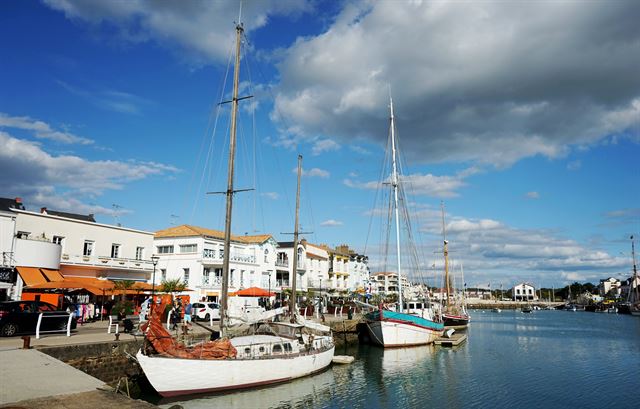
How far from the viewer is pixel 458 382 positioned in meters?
27.0

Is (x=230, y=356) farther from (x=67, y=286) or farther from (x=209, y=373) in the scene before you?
(x=67, y=286)

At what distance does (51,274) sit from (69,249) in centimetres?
574

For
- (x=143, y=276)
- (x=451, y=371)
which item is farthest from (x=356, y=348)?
(x=143, y=276)

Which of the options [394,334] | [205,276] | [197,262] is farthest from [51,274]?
[394,334]

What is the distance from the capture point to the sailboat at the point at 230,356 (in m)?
18.9

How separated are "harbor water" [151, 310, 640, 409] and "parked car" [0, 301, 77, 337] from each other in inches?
331

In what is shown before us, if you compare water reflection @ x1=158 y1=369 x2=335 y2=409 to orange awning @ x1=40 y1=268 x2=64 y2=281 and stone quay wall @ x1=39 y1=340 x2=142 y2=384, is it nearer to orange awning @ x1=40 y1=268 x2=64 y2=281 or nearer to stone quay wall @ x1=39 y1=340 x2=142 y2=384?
stone quay wall @ x1=39 y1=340 x2=142 y2=384

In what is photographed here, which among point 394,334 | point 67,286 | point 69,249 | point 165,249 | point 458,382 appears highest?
point 165,249

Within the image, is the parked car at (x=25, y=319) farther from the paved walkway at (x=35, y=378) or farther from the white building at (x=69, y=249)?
the white building at (x=69, y=249)

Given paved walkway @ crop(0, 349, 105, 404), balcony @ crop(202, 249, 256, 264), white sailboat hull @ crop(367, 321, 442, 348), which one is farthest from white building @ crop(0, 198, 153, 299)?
white sailboat hull @ crop(367, 321, 442, 348)

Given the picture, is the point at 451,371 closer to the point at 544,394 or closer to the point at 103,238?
the point at 544,394

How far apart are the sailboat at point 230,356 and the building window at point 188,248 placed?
2948 centimetres

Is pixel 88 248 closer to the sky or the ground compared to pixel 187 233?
closer to the ground

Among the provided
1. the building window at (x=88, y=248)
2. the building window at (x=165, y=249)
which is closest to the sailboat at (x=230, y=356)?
the building window at (x=88, y=248)
